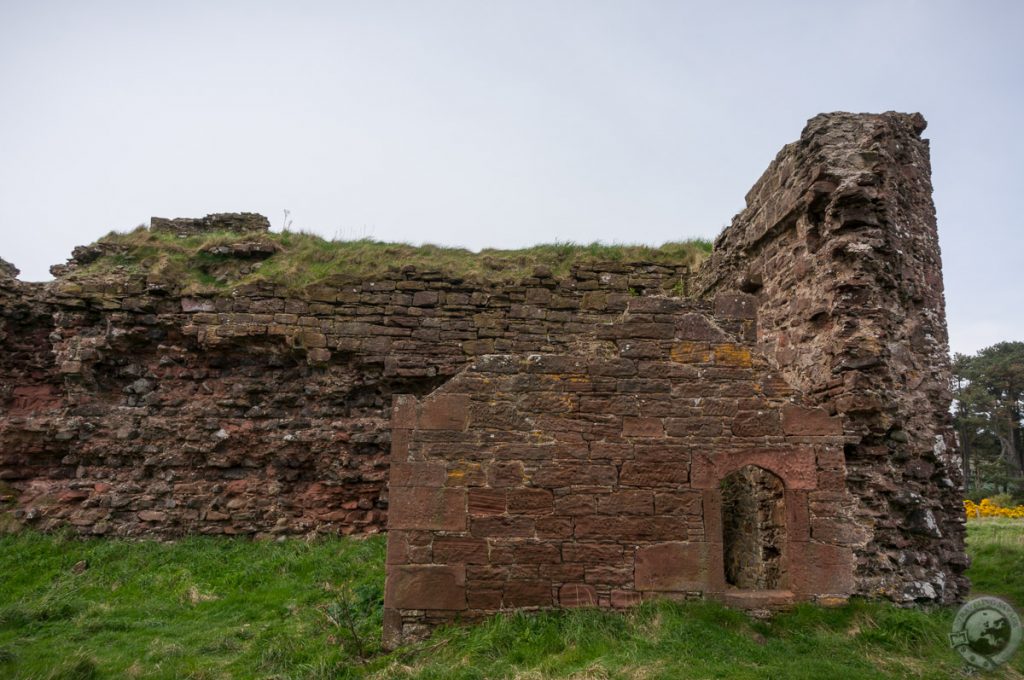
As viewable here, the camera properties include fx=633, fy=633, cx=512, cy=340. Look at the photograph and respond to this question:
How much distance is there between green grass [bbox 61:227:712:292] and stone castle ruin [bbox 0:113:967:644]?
0.27 metres

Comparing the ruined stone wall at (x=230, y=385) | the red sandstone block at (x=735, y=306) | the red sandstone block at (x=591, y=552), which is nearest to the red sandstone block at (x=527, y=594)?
the red sandstone block at (x=591, y=552)

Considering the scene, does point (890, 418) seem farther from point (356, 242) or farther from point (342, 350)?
point (356, 242)

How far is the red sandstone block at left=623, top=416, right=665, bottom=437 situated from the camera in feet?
21.2

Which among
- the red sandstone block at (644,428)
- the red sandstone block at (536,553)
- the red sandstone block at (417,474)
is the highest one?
the red sandstone block at (644,428)

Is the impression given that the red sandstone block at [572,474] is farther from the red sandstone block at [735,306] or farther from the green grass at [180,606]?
the green grass at [180,606]

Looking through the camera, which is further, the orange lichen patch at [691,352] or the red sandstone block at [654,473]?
the orange lichen patch at [691,352]

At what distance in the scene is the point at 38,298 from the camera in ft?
38.1

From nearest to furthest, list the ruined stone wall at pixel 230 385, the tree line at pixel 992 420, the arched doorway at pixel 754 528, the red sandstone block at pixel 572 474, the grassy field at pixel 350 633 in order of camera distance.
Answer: the grassy field at pixel 350 633
the red sandstone block at pixel 572 474
the arched doorway at pixel 754 528
the ruined stone wall at pixel 230 385
the tree line at pixel 992 420

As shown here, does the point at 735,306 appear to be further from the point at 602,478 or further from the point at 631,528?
the point at 631,528

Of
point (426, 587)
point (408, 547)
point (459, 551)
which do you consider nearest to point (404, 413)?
point (408, 547)

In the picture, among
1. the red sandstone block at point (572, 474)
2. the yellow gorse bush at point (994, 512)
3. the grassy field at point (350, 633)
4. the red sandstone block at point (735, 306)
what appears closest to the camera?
the grassy field at point (350, 633)

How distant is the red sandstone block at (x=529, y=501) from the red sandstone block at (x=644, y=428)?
103cm

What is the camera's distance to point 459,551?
624 cm

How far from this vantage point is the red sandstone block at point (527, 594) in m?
6.17
